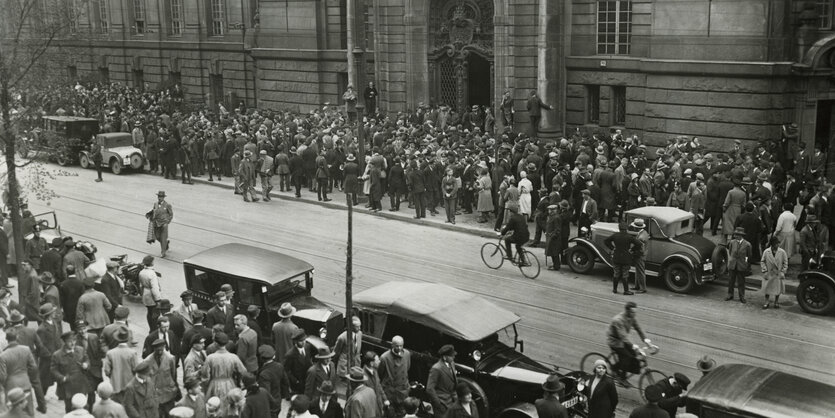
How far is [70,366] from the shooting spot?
43.1 ft

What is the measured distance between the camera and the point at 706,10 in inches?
1068

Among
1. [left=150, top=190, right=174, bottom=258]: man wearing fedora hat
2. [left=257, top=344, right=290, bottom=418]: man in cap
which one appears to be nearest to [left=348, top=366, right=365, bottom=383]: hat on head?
[left=257, top=344, right=290, bottom=418]: man in cap

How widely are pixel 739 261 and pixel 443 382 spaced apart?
8678 mm

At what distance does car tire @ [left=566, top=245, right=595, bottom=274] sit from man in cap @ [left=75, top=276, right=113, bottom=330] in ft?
33.8

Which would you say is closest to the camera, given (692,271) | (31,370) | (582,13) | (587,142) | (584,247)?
(31,370)

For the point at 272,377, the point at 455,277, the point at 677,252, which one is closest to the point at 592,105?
the point at 455,277

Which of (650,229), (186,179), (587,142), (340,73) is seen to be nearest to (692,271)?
(650,229)

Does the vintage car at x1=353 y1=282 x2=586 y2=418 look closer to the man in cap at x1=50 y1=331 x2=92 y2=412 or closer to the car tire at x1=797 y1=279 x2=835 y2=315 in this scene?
the man in cap at x1=50 y1=331 x2=92 y2=412

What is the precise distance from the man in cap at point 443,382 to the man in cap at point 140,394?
376 centimetres

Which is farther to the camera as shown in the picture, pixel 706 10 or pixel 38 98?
pixel 706 10

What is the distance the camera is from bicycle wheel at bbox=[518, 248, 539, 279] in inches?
802

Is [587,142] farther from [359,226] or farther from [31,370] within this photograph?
[31,370]

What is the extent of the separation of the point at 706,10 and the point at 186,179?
61.4 ft

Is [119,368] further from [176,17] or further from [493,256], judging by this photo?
[176,17]
